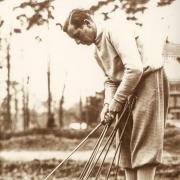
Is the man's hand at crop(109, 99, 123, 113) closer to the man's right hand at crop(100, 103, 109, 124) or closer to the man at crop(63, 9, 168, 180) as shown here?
the man at crop(63, 9, 168, 180)

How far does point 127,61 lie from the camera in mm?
2961

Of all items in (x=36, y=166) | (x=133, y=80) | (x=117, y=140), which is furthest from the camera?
(x=36, y=166)

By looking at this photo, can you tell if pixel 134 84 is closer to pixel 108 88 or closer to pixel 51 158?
pixel 108 88

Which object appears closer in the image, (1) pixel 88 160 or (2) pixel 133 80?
(2) pixel 133 80

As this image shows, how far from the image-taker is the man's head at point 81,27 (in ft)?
10.2

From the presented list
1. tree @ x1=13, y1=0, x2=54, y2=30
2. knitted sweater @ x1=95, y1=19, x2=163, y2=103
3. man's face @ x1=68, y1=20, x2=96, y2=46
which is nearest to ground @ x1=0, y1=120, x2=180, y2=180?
knitted sweater @ x1=95, y1=19, x2=163, y2=103

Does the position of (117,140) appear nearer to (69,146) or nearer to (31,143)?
(69,146)

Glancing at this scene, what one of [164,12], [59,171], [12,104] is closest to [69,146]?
[59,171]

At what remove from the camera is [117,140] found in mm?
3193

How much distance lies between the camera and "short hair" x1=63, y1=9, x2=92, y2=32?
313 cm

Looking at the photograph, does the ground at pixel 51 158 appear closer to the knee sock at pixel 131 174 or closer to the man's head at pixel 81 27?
the knee sock at pixel 131 174

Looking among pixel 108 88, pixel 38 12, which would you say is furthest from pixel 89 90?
pixel 38 12

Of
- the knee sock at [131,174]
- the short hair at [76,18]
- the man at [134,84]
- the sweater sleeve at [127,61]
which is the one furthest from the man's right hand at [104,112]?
the short hair at [76,18]

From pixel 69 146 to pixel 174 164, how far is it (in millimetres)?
616
